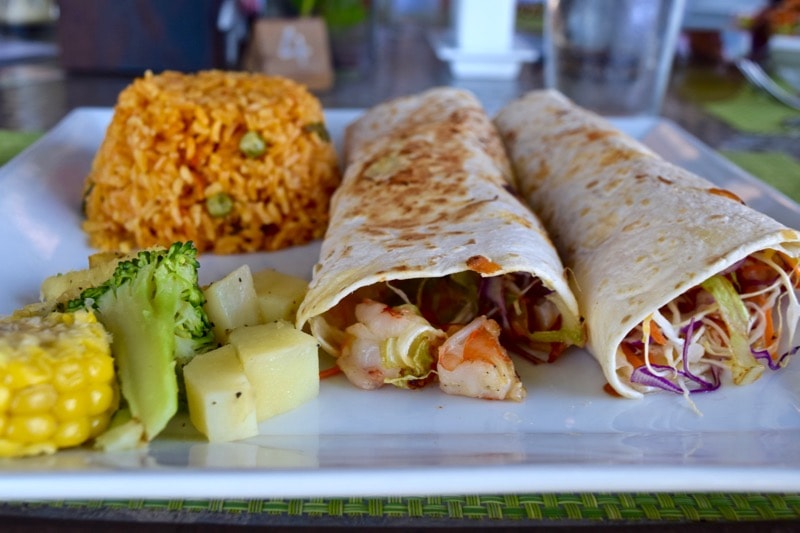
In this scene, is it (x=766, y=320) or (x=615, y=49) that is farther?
(x=615, y=49)

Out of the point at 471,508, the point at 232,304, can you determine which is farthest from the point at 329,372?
the point at 471,508

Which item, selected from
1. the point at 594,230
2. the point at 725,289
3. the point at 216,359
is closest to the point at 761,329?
the point at 725,289

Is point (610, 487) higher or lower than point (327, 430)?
higher

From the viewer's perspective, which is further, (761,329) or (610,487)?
(761,329)

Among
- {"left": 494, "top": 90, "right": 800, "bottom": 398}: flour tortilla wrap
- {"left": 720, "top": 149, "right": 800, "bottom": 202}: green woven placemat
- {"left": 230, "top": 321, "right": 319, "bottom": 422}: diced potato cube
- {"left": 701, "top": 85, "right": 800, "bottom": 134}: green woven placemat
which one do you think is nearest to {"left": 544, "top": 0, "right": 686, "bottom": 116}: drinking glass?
{"left": 701, "top": 85, "right": 800, "bottom": 134}: green woven placemat

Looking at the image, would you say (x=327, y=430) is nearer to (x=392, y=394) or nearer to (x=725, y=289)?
(x=392, y=394)

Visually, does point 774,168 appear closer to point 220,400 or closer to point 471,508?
point 471,508
